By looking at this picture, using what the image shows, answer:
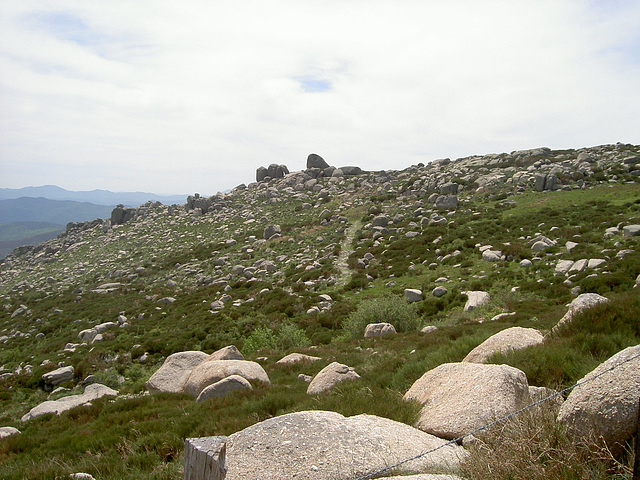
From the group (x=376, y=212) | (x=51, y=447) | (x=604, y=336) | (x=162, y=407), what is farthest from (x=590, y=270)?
(x=376, y=212)

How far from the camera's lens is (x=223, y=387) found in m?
9.66

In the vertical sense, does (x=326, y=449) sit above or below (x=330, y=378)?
above

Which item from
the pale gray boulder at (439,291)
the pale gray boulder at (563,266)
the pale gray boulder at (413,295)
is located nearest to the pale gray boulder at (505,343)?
the pale gray boulder at (439,291)

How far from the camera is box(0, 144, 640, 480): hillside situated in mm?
6688

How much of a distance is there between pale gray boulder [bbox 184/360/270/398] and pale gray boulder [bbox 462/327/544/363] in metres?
5.71

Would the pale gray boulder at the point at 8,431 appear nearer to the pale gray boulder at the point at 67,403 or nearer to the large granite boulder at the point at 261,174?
the pale gray boulder at the point at 67,403

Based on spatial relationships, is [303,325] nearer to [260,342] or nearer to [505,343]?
[260,342]

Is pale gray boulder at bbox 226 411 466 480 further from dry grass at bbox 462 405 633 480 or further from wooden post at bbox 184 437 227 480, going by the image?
wooden post at bbox 184 437 227 480

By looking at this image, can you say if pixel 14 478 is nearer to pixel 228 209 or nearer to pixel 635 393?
pixel 635 393

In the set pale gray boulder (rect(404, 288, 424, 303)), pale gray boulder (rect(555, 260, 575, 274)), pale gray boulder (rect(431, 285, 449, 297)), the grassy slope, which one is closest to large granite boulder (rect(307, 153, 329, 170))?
the grassy slope

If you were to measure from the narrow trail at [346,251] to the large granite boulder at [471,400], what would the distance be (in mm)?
19539

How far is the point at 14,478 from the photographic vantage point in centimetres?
645

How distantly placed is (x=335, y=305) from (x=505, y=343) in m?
13.8

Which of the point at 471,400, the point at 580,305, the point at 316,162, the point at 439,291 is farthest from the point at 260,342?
the point at 316,162
